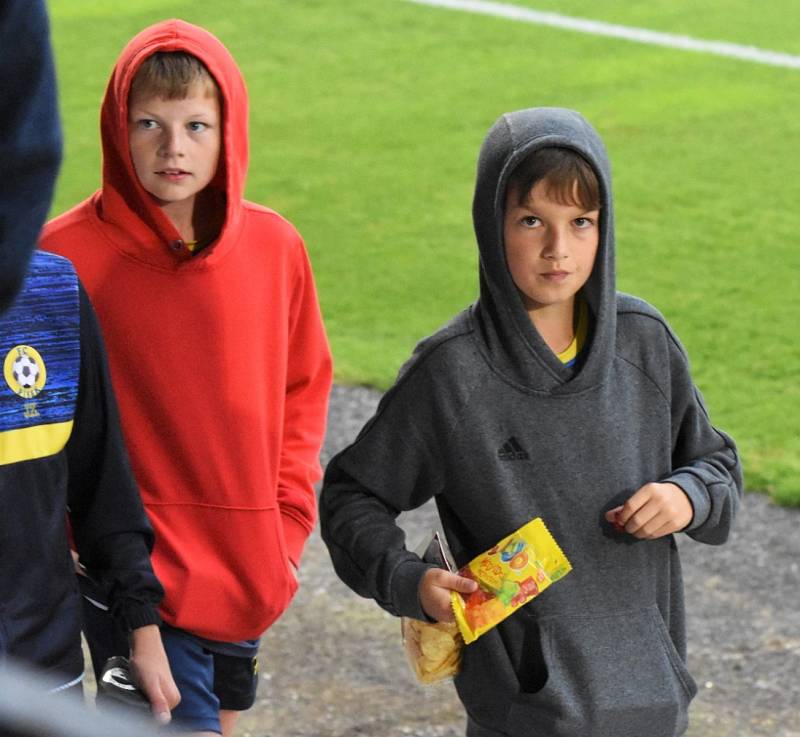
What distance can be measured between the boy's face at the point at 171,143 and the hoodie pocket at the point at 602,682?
43.5 inches

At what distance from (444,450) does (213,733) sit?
0.79 meters

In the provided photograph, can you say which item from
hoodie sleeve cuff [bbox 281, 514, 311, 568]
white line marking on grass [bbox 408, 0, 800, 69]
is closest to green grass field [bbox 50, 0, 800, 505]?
white line marking on grass [bbox 408, 0, 800, 69]

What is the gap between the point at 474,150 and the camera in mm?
11938

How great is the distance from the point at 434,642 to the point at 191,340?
30.9 inches

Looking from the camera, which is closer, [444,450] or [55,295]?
[55,295]

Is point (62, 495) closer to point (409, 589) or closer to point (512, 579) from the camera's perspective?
point (409, 589)

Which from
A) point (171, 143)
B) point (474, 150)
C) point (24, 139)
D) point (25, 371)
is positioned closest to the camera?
point (24, 139)

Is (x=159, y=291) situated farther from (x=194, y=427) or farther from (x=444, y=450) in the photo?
(x=444, y=450)

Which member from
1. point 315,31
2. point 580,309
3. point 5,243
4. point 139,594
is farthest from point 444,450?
point 315,31

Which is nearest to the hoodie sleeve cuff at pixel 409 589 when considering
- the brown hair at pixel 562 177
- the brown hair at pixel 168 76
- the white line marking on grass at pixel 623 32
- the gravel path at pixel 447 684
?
the brown hair at pixel 562 177

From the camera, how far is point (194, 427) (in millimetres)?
3168

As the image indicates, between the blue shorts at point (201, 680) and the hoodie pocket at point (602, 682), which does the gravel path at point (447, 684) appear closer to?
the blue shorts at point (201, 680)

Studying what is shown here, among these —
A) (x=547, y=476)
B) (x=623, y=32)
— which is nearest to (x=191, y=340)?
(x=547, y=476)

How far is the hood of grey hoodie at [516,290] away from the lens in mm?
2904
